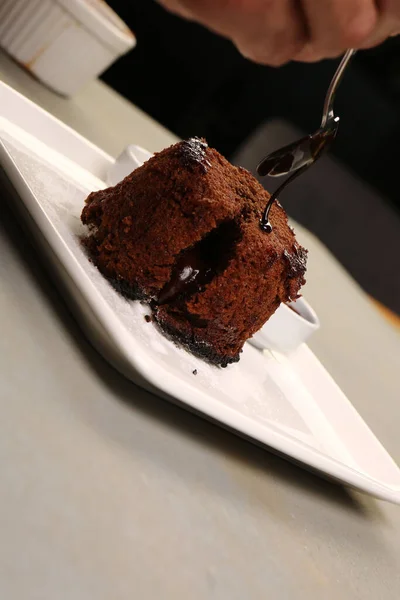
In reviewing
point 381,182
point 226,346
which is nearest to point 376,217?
point 381,182

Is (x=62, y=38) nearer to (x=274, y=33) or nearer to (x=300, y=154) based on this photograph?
(x=300, y=154)

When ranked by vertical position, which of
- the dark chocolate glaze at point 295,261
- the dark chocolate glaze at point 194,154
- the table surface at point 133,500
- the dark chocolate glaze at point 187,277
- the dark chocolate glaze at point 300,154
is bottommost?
the table surface at point 133,500

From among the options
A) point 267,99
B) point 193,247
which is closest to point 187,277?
point 193,247

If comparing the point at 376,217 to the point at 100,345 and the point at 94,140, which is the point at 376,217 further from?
the point at 100,345

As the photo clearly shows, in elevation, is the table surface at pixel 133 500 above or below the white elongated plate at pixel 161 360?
below

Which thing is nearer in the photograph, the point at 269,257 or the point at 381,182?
the point at 269,257

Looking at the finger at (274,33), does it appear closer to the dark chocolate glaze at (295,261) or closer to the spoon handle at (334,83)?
the spoon handle at (334,83)

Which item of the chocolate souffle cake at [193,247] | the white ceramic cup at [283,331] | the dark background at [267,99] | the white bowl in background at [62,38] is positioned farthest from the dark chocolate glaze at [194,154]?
the dark background at [267,99]
